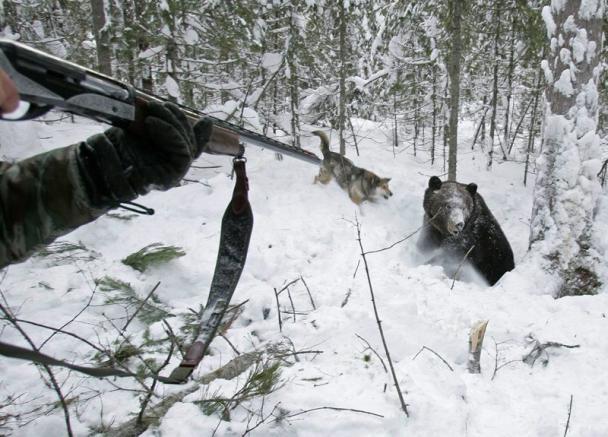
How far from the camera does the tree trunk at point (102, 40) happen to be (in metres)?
8.62

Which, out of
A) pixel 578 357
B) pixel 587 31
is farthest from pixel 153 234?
pixel 587 31

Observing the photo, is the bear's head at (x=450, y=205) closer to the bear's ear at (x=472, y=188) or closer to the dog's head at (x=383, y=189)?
the bear's ear at (x=472, y=188)

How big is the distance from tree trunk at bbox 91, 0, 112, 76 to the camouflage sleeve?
27.5 feet

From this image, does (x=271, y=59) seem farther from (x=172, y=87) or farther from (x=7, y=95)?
(x=7, y=95)

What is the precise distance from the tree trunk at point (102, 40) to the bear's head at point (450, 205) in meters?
7.48

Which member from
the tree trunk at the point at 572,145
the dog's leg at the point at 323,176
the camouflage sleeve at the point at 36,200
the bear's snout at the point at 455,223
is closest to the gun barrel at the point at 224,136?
the camouflage sleeve at the point at 36,200

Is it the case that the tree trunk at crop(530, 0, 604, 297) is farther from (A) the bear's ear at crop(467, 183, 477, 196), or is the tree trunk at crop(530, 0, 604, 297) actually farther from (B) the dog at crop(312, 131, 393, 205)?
(B) the dog at crop(312, 131, 393, 205)

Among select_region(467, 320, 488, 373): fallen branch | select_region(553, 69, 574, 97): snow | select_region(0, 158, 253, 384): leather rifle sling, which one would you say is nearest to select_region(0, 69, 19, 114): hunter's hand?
select_region(0, 158, 253, 384): leather rifle sling

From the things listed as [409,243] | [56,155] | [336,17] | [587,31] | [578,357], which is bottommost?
[409,243]

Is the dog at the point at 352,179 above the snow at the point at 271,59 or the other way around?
the other way around

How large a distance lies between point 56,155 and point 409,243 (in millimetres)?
7032

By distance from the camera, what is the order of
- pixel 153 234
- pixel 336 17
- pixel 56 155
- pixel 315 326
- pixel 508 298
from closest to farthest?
pixel 56 155 < pixel 315 326 < pixel 508 298 < pixel 153 234 < pixel 336 17

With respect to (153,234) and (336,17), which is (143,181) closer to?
(153,234)

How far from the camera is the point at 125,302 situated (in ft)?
11.1
